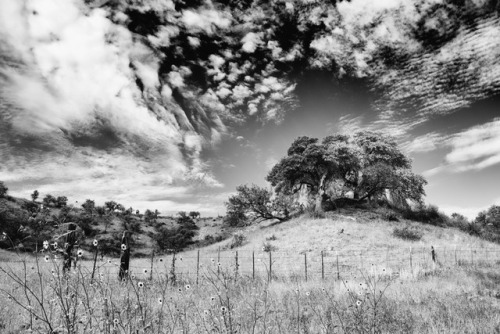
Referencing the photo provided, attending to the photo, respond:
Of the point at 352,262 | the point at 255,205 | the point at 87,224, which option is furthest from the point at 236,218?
the point at 352,262

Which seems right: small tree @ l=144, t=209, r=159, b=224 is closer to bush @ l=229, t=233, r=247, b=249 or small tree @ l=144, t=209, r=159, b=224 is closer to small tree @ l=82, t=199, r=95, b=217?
small tree @ l=82, t=199, r=95, b=217

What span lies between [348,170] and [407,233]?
44.8 feet

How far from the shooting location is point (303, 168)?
38.4 metres

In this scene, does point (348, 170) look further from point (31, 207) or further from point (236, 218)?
point (31, 207)

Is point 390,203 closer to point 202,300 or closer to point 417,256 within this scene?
point 417,256

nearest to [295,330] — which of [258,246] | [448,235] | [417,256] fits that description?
[417,256]

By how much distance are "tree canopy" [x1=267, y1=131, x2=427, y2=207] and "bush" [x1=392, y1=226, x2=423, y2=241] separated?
26.3ft

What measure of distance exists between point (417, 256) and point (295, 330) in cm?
1891

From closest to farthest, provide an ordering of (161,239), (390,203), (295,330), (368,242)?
(295,330)
(368,242)
(390,203)
(161,239)

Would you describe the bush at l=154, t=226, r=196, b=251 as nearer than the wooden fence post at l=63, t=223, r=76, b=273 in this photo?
No

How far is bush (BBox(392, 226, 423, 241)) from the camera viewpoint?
27.3 m

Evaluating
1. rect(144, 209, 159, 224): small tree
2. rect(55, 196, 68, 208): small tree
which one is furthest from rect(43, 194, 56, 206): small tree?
rect(144, 209, 159, 224): small tree

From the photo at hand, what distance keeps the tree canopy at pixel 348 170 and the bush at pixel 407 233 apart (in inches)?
315

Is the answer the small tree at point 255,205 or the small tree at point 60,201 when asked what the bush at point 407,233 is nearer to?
the small tree at point 255,205
